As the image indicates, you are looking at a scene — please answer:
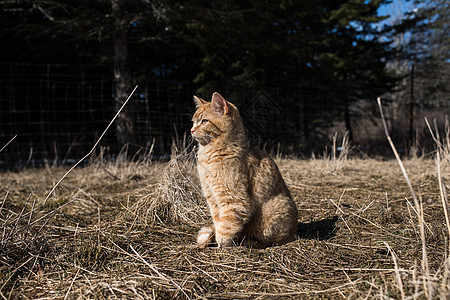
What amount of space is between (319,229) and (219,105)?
1.16 meters

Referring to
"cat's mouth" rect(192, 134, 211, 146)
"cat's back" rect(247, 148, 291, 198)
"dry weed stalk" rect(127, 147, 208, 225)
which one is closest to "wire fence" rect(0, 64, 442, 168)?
"dry weed stalk" rect(127, 147, 208, 225)

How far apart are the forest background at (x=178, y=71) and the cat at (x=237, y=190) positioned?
3925mm

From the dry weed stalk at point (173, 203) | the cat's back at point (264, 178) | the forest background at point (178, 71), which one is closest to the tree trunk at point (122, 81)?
the forest background at point (178, 71)

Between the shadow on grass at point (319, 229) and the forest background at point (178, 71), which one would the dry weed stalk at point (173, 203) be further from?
the forest background at point (178, 71)

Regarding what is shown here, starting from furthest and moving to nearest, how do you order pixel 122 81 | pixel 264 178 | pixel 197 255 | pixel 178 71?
pixel 178 71 → pixel 122 81 → pixel 264 178 → pixel 197 255

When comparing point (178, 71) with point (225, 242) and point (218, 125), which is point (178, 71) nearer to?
point (218, 125)

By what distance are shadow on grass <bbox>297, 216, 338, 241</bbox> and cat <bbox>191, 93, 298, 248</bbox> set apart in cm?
17

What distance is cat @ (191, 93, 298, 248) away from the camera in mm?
1800

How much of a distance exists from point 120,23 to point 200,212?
5.06 meters

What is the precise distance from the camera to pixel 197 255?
1.56 m

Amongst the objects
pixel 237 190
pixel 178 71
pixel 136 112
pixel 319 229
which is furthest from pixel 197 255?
pixel 178 71

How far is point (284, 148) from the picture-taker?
8070mm

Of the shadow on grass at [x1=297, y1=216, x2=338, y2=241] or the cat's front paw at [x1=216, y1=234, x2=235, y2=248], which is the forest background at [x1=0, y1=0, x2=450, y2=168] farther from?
the cat's front paw at [x1=216, y1=234, x2=235, y2=248]

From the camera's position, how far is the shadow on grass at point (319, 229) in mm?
1986
